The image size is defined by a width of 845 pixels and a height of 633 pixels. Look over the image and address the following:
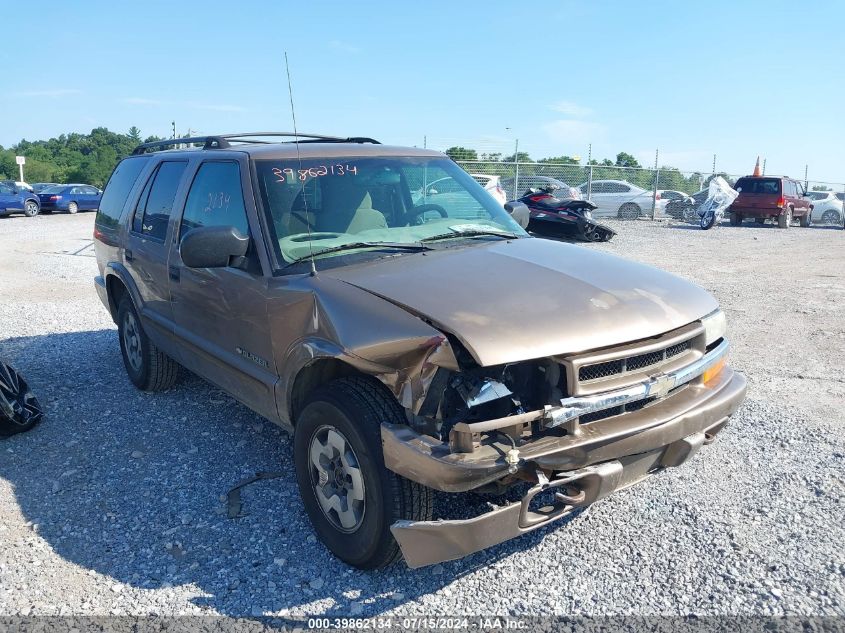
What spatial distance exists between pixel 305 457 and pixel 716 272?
10.8 metres

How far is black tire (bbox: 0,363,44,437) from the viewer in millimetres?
4637

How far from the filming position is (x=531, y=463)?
8.79 feet

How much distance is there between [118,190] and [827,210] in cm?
2793

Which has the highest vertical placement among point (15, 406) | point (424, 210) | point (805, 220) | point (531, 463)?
point (424, 210)

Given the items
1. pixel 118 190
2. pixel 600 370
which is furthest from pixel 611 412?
pixel 118 190

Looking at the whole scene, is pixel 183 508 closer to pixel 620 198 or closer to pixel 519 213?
pixel 519 213

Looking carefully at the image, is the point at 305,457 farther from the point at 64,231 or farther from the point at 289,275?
the point at 64,231

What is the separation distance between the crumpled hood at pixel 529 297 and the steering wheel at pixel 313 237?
32 cm

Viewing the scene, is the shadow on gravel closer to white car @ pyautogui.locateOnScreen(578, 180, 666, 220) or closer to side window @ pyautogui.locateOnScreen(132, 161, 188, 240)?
side window @ pyautogui.locateOnScreen(132, 161, 188, 240)

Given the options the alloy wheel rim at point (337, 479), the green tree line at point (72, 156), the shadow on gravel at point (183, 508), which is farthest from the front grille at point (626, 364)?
the green tree line at point (72, 156)

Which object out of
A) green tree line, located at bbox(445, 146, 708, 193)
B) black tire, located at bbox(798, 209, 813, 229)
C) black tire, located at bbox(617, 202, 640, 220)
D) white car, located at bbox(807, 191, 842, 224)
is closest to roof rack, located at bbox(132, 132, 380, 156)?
green tree line, located at bbox(445, 146, 708, 193)

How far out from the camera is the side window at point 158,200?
482 cm

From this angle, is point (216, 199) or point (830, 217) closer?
point (216, 199)

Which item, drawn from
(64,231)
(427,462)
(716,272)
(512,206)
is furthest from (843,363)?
(64,231)
